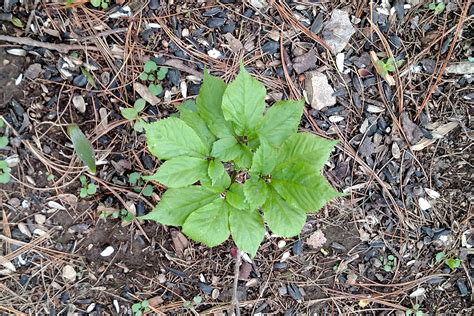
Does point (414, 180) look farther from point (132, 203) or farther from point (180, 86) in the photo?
point (132, 203)

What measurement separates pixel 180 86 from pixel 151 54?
0.69 ft

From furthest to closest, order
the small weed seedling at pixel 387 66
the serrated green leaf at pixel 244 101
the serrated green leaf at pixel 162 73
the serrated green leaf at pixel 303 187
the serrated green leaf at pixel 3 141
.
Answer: the small weed seedling at pixel 387 66, the serrated green leaf at pixel 162 73, the serrated green leaf at pixel 3 141, the serrated green leaf at pixel 244 101, the serrated green leaf at pixel 303 187

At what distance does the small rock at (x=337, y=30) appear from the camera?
2.39 m

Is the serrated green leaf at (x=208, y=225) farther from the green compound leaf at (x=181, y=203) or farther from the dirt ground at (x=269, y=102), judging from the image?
the dirt ground at (x=269, y=102)

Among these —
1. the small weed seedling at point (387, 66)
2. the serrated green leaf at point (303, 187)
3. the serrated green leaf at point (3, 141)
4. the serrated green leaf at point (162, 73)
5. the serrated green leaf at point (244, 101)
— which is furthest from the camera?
the small weed seedling at point (387, 66)

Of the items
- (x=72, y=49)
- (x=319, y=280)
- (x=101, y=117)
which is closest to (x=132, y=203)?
(x=101, y=117)

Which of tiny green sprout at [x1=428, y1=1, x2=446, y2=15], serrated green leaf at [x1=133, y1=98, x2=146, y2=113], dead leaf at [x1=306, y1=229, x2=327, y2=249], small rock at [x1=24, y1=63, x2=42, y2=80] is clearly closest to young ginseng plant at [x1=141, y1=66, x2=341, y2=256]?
serrated green leaf at [x1=133, y1=98, x2=146, y2=113]

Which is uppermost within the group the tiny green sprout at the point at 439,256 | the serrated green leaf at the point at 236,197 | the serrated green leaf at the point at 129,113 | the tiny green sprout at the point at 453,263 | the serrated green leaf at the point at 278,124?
the serrated green leaf at the point at 278,124

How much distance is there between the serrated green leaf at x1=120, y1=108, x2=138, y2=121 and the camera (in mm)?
2250

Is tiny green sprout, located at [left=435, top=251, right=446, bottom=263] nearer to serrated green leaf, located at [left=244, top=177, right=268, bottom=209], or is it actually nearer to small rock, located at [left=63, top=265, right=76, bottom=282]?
serrated green leaf, located at [left=244, top=177, right=268, bottom=209]

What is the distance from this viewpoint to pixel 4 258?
2.25 meters

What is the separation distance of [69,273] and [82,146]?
63cm

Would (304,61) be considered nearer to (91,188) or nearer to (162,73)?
(162,73)

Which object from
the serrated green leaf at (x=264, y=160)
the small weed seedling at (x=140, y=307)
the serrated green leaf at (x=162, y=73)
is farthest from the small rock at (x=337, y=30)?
the small weed seedling at (x=140, y=307)
